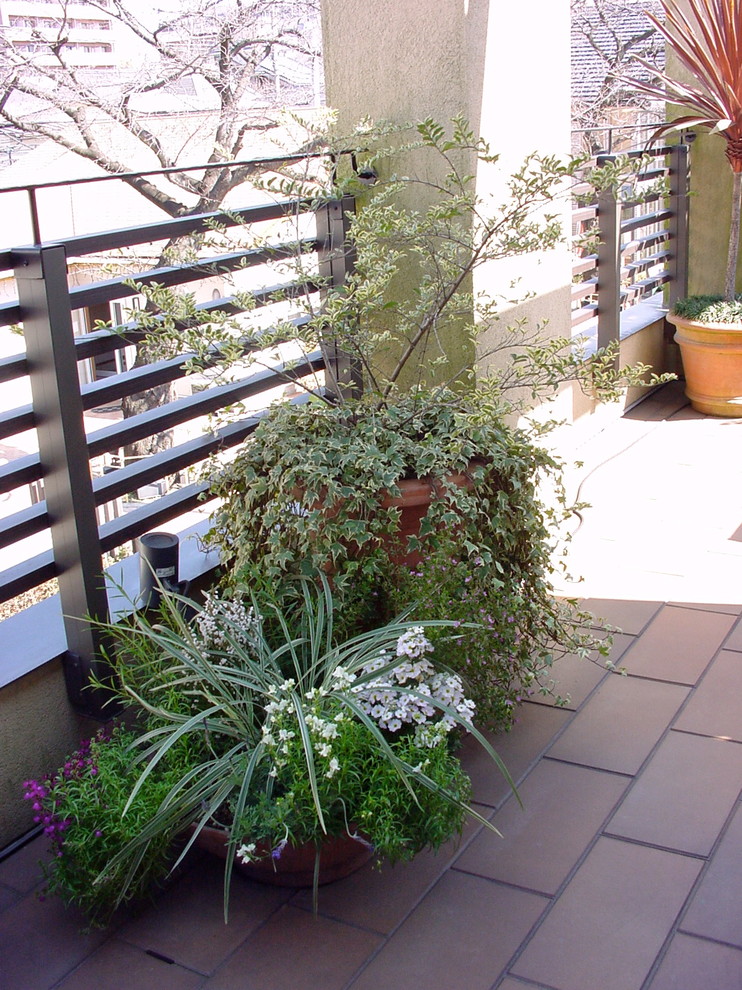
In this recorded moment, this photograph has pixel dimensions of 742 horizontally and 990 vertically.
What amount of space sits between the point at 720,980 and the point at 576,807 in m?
0.54

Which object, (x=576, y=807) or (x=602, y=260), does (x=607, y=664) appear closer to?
(x=576, y=807)

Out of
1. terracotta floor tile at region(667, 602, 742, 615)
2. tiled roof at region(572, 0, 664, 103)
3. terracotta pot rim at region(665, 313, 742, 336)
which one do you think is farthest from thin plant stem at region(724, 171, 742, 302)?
tiled roof at region(572, 0, 664, 103)

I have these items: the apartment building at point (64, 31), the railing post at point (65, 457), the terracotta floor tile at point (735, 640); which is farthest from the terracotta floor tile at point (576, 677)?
the apartment building at point (64, 31)

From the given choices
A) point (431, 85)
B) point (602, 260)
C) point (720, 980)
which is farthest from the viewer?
point (602, 260)

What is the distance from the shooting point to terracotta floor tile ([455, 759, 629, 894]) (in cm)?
206

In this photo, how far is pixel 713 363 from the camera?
5074mm

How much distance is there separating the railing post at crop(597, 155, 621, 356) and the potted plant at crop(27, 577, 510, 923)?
3.37 meters

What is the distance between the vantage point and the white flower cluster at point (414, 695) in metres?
1.98

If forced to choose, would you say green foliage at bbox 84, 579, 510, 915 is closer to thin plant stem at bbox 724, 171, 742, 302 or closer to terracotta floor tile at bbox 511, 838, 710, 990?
terracotta floor tile at bbox 511, 838, 710, 990

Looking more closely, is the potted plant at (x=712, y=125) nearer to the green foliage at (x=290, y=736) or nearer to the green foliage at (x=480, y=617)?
the green foliage at (x=480, y=617)

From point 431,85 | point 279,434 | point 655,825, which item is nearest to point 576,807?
point 655,825

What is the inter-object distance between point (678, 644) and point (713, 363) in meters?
2.51

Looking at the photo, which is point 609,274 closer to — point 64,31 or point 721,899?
point 721,899

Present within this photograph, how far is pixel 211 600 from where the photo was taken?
7.63 feet
